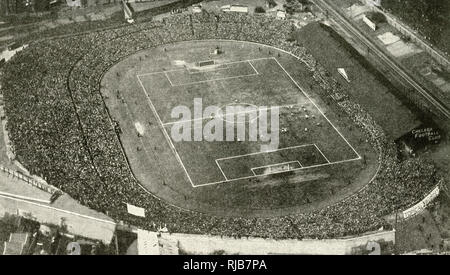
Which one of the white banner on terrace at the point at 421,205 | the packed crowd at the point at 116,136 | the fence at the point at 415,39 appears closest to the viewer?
the packed crowd at the point at 116,136

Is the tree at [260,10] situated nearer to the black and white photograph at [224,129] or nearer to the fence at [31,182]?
the black and white photograph at [224,129]

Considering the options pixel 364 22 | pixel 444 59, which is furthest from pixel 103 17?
pixel 444 59

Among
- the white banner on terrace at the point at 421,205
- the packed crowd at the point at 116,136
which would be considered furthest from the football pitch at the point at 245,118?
the white banner on terrace at the point at 421,205

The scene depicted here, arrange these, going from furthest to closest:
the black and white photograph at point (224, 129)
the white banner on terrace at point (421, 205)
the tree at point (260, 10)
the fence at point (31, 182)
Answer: the tree at point (260, 10)
the fence at point (31, 182)
the white banner on terrace at point (421, 205)
the black and white photograph at point (224, 129)

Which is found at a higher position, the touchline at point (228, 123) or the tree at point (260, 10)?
the tree at point (260, 10)

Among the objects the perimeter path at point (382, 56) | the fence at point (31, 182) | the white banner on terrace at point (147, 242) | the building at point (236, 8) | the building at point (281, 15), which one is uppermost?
the fence at point (31, 182)

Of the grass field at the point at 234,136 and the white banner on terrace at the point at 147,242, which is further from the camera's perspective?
the grass field at the point at 234,136
